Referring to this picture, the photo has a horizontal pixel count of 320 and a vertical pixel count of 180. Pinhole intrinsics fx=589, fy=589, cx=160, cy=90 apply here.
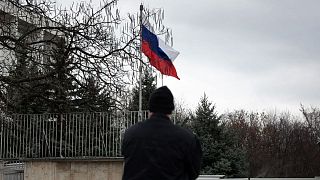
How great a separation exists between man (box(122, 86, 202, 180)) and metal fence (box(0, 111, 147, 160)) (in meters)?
13.8

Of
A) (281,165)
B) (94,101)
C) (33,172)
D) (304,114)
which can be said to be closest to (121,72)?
(94,101)

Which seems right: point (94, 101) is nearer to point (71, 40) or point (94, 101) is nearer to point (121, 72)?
point (121, 72)

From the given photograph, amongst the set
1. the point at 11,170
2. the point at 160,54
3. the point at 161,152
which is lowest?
the point at 11,170

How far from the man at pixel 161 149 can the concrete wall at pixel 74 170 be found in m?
13.4

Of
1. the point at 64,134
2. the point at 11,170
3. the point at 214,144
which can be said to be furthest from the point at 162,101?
the point at 214,144

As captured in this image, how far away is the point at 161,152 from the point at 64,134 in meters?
15.0

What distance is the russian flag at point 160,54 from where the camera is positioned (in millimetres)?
19328

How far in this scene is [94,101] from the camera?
64.7 feet

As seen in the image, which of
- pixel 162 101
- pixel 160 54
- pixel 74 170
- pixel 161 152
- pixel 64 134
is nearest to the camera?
pixel 161 152

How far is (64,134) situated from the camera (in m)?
19.9

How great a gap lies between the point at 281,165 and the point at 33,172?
4197cm

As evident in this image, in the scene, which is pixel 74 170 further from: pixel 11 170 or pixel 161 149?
pixel 161 149

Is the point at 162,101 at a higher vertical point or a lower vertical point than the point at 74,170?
higher

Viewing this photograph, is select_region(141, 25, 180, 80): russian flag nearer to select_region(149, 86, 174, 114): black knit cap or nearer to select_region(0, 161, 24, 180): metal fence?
select_region(0, 161, 24, 180): metal fence
